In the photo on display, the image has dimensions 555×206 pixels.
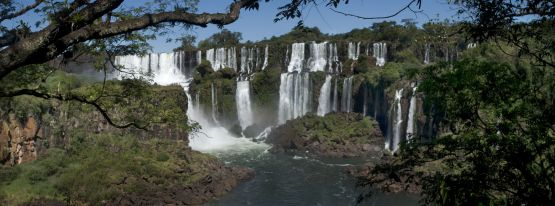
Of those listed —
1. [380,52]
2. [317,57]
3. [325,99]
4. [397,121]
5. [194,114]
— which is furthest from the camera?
[317,57]

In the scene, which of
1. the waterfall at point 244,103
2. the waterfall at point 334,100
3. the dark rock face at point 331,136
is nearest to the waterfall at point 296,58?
the waterfall at point 244,103

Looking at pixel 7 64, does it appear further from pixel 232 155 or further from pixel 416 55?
pixel 416 55

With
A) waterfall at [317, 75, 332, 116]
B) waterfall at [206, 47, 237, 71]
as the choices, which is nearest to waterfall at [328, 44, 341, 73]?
waterfall at [317, 75, 332, 116]

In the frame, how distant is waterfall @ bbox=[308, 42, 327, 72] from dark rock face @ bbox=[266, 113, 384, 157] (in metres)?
6.86

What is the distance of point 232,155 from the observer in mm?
38156

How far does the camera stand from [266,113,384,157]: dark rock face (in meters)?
38.7

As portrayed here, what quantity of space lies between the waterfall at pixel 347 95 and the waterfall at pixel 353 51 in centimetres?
439

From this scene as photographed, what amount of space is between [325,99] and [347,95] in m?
2.43

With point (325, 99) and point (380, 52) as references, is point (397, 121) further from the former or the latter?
point (380, 52)

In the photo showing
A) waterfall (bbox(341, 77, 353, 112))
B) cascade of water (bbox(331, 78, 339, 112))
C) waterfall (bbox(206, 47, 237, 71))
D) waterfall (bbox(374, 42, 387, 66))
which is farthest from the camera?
waterfall (bbox(206, 47, 237, 71))

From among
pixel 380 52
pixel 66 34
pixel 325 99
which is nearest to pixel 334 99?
pixel 325 99

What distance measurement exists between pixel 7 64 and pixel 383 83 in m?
39.7

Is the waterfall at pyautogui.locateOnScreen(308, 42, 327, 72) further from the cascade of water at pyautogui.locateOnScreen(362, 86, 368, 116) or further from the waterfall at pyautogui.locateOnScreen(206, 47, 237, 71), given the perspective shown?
the waterfall at pyautogui.locateOnScreen(206, 47, 237, 71)

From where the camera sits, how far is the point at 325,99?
4738 centimetres
